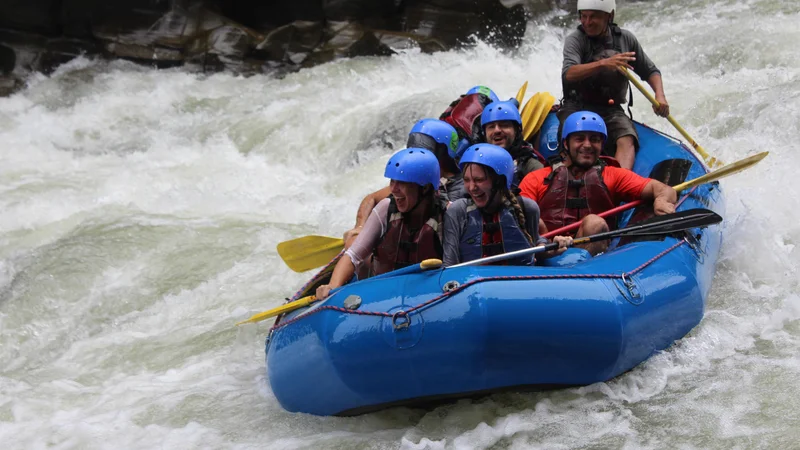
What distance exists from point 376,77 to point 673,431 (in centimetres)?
655

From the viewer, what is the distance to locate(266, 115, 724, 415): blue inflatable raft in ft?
10.9

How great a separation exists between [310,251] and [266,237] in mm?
1662

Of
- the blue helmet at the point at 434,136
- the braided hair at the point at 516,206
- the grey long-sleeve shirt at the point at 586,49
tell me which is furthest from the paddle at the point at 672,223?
the grey long-sleeve shirt at the point at 586,49

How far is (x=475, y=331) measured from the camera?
3305 mm

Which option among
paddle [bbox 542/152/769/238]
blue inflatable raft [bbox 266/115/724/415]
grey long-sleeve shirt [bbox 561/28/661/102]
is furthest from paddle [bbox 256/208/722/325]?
grey long-sleeve shirt [bbox 561/28/661/102]

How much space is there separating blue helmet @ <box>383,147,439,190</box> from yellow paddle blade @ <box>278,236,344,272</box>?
1155 millimetres

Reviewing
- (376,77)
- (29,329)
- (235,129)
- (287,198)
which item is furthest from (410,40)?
(29,329)

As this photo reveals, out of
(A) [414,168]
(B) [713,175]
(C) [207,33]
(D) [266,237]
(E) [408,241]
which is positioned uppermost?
(A) [414,168]

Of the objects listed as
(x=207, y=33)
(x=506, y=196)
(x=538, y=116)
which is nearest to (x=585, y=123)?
(x=506, y=196)

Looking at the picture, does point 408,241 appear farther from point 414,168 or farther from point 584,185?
point 584,185

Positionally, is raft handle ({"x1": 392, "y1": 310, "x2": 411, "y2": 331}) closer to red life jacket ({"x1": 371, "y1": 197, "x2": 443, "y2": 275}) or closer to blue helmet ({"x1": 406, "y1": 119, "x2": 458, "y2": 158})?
red life jacket ({"x1": 371, "y1": 197, "x2": 443, "y2": 275})

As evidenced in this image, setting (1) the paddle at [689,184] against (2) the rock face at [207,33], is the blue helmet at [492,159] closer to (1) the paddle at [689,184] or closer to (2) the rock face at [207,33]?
(1) the paddle at [689,184]

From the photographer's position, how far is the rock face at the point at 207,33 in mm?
10102

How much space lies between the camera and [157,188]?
755 cm
